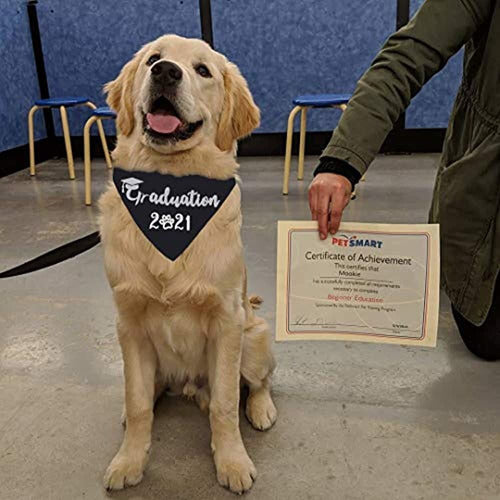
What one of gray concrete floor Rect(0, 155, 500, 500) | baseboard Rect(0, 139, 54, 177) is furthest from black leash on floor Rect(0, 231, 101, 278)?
baseboard Rect(0, 139, 54, 177)

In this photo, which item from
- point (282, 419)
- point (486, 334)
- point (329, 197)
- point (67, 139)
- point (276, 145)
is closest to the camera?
point (329, 197)

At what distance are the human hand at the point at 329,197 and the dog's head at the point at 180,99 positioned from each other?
0.25m

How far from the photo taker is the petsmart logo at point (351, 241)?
113 cm

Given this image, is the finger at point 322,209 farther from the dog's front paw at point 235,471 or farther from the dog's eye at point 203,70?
the dog's front paw at point 235,471

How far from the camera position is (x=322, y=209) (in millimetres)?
1090

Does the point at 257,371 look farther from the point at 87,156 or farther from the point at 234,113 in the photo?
the point at 87,156

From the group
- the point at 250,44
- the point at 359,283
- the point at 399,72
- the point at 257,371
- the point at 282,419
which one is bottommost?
the point at 282,419

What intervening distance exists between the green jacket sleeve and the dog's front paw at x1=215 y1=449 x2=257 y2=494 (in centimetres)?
63

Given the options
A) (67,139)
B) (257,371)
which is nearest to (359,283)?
(257,371)

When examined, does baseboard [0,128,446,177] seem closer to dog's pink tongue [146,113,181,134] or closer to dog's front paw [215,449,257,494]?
dog's pink tongue [146,113,181,134]

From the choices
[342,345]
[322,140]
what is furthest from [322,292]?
[322,140]

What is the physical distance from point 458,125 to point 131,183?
90 cm

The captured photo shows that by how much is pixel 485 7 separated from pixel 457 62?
3096 millimetres

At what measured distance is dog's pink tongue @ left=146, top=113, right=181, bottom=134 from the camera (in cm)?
113
